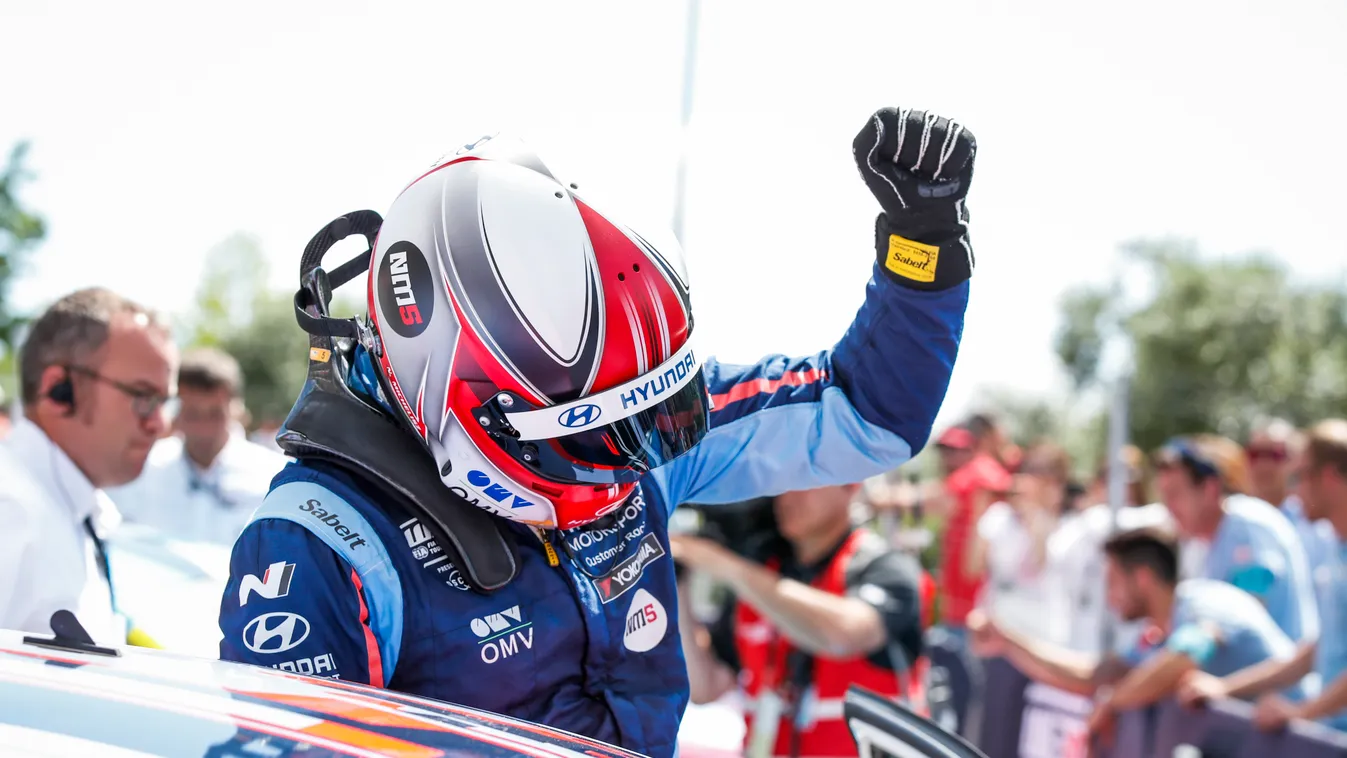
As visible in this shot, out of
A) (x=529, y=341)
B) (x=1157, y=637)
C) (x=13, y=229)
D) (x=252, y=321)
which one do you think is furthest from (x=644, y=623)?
(x=252, y=321)

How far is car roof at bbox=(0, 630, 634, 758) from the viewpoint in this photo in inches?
41.6

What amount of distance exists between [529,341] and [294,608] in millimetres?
441

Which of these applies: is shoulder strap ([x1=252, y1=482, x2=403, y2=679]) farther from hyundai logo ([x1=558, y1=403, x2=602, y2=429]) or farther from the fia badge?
the fia badge

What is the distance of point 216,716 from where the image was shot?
3.65 feet

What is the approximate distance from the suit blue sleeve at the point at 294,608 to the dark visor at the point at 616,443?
0.28m

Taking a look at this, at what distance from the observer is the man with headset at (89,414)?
2.60 metres

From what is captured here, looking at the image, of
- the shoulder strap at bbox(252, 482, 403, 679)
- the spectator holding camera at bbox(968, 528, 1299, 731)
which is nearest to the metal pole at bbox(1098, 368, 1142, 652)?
the spectator holding camera at bbox(968, 528, 1299, 731)

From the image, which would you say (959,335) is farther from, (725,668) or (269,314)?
(269,314)

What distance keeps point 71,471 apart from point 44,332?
1.43 ft

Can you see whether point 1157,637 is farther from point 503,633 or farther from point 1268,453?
point 503,633

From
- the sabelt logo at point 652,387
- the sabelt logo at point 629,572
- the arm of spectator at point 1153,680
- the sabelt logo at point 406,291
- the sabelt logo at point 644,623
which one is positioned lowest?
the arm of spectator at point 1153,680

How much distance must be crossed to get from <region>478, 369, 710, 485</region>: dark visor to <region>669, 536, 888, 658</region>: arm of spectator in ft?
5.52

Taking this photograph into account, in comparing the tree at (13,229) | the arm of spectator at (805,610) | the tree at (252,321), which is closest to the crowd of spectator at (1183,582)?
the arm of spectator at (805,610)

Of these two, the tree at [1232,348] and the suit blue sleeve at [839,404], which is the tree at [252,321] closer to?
the tree at [1232,348]
